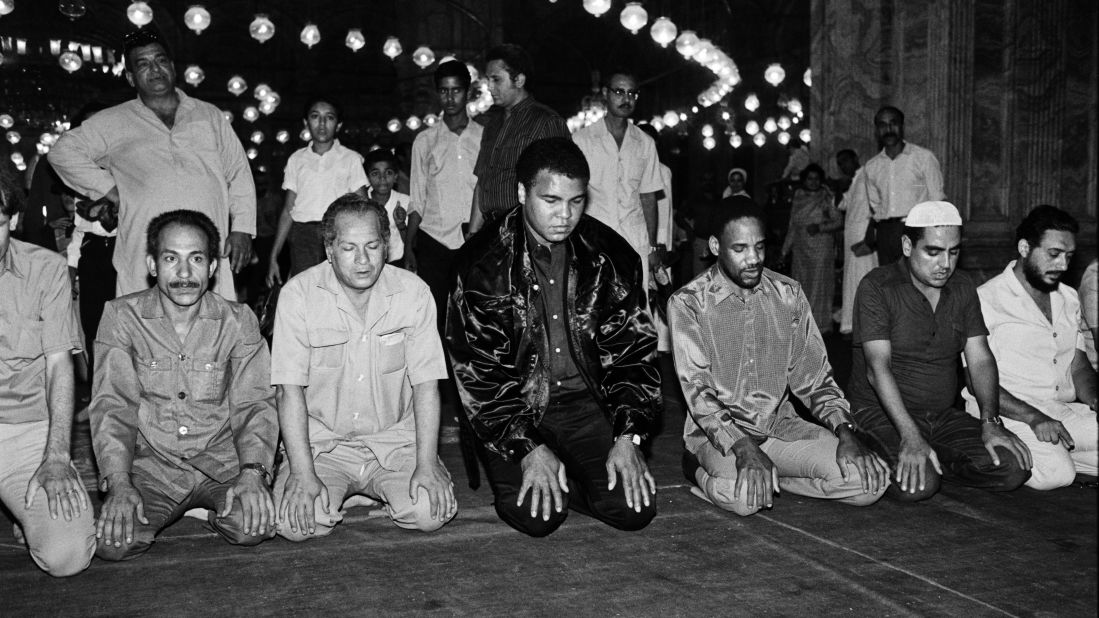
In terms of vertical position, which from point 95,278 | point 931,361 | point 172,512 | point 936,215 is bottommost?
point 172,512

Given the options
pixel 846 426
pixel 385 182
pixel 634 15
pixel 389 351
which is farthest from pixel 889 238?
pixel 634 15

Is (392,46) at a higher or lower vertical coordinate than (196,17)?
higher

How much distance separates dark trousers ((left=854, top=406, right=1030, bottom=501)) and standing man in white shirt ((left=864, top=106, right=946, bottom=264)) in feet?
12.8

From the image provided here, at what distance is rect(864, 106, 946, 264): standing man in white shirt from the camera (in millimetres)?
8391

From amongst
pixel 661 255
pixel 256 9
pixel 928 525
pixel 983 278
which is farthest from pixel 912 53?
pixel 256 9

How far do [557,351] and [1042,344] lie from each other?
237cm

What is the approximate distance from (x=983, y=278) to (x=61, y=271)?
287 inches

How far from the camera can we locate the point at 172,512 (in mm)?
3875

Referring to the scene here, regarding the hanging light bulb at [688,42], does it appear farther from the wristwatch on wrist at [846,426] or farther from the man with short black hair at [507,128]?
the wristwatch on wrist at [846,426]

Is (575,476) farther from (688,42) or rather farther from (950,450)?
(688,42)

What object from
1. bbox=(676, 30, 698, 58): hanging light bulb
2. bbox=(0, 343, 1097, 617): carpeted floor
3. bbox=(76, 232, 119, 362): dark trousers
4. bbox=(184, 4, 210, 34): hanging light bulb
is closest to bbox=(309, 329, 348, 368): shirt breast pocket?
bbox=(0, 343, 1097, 617): carpeted floor

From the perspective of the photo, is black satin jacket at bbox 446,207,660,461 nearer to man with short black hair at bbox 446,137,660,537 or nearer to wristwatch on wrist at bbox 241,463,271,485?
man with short black hair at bbox 446,137,660,537

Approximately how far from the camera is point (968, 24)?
29.0ft

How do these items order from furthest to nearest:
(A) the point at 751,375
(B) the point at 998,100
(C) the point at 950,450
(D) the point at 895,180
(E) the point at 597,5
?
(E) the point at 597,5
(B) the point at 998,100
(D) the point at 895,180
(C) the point at 950,450
(A) the point at 751,375
